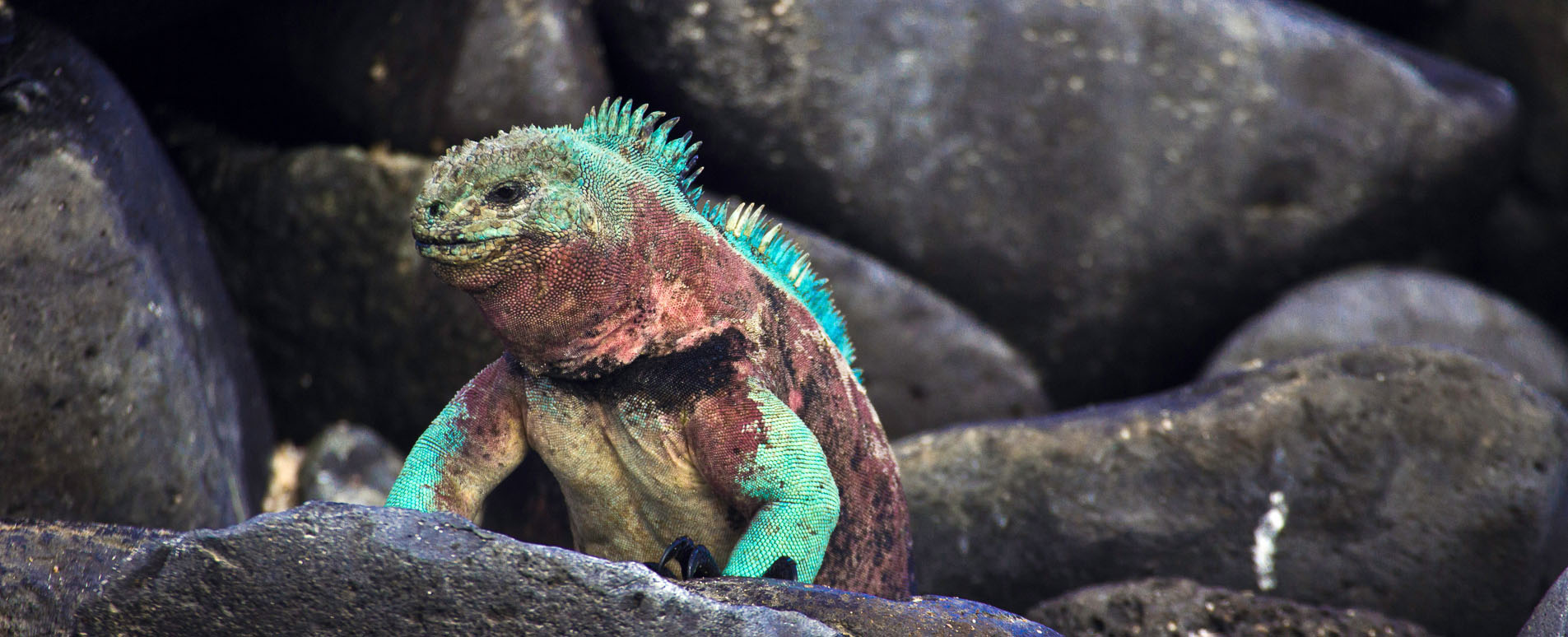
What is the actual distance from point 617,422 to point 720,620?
2.11ft

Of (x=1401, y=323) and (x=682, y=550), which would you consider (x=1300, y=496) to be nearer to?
(x=682, y=550)

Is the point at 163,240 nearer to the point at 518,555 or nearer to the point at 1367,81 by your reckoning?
the point at 518,555

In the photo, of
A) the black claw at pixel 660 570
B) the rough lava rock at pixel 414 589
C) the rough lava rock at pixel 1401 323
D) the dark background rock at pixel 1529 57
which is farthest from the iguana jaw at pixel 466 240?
the dark background rock at pixel 1529 57

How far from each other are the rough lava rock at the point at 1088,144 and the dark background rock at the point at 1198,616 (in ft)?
10.8

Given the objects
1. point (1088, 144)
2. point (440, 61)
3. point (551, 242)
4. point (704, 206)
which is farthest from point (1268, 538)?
point (440, 61)

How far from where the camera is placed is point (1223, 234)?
7.28 metres

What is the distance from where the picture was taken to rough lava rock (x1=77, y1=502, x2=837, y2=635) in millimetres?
2381

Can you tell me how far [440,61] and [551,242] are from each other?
362 centimetres

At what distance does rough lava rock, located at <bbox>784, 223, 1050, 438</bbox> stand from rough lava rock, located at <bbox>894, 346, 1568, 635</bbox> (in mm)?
1774

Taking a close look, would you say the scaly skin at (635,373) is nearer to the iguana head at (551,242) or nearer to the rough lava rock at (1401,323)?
the iguana head at (551,242)

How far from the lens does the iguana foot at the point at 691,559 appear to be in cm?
267

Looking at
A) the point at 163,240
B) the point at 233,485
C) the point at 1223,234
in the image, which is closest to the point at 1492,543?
the point at 1223,234

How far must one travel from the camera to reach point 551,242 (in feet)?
8.59

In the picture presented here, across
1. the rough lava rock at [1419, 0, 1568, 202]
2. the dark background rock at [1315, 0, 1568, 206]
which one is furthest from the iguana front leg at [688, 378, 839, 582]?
the rough lava rock at [1419, 0, 1568, 202]
